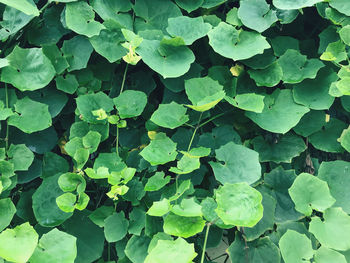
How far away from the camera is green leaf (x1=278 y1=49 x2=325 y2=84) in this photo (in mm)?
1102

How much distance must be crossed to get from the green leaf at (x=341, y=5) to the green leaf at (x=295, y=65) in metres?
0.16

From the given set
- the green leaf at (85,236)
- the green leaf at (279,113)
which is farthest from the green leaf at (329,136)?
the green leaf at (85,236)

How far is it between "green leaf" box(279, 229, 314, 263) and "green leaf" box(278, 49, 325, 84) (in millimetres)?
469

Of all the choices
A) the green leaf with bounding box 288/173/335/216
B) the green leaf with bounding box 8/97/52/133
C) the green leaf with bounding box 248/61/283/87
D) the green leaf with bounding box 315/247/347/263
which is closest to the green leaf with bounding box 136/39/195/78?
the green leaf with bounding box 248/61/283/87

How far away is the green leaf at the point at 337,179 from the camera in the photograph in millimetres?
992

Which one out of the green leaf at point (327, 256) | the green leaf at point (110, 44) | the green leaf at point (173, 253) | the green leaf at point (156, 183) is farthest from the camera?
the green leaf at point (110, 44)

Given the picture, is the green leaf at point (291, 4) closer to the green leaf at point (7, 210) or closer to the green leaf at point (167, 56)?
the green leaf at point (167, 56)

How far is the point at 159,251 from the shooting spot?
2.51 feet

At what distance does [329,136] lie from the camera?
1.12m

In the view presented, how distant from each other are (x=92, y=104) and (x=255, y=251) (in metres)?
0.61

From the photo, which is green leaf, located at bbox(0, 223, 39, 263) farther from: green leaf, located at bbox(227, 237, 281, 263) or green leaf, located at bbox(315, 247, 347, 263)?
green leaf, located at bbox(315, 247, 347, 263)

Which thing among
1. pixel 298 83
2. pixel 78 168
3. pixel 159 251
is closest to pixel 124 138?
pixel 78 168

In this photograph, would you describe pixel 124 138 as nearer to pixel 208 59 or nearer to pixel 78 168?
pixel 78 168

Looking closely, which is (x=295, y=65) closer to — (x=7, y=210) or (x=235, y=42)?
(x=235, y=42)
